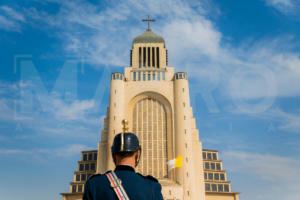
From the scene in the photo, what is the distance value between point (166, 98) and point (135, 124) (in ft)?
25.1

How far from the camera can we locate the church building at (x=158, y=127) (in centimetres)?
5200

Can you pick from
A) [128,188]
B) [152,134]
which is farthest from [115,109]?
[128,188]

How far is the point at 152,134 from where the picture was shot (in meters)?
54.8

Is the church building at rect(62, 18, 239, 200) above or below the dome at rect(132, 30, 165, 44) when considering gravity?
below

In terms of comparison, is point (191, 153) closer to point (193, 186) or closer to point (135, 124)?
point (193, 186)

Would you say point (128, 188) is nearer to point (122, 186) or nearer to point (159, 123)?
point (122, 186)

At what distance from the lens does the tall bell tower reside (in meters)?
51.5

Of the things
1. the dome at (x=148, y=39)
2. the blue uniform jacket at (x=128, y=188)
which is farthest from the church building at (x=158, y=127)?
the blue uniform jacket at (x=128, y=188)

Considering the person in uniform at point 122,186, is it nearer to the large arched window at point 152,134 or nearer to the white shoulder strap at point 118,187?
the white shoulder strap at point 118,187

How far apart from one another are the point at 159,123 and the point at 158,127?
2.91 ft

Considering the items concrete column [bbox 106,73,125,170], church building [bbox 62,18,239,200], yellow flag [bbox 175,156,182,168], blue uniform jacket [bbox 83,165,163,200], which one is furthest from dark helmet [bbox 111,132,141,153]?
concrete column [bbox 106,73,125,170]

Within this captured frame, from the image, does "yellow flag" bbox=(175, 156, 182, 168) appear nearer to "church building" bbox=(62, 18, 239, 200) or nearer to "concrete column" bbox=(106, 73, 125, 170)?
"church building" bbox=(62, 18, 239, 200)

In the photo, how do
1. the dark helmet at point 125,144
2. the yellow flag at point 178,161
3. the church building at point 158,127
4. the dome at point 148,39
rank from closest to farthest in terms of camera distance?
1. the dark helmet at point 125,144
2. the yellow flag at point 178,161
3. the church building at point 158,127
4. the dome at point 148,39

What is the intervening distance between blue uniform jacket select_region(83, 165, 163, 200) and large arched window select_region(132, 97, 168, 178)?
49.9 meters
